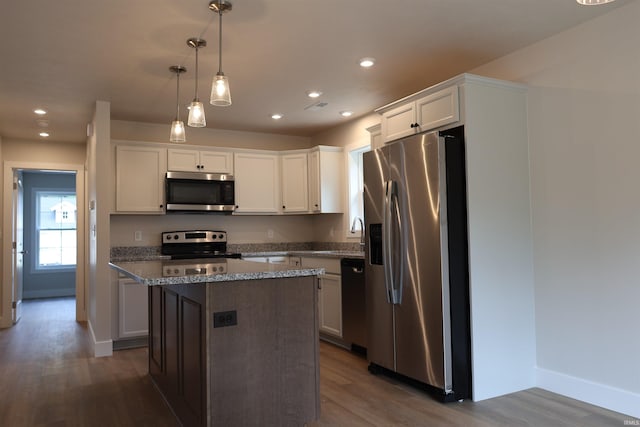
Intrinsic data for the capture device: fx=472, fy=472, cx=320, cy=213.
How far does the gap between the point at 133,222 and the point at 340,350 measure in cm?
274

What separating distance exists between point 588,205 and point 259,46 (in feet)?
8.09

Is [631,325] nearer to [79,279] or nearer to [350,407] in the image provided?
[350,407]

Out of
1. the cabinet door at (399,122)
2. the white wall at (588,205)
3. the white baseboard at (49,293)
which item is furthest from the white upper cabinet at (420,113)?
the white baseboard at (49,293)

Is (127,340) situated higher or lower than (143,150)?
lower

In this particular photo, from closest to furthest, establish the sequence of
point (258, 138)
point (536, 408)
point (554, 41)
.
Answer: point (536, 408) → point (554, 41) → point (258, 138)

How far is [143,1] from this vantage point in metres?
2.69

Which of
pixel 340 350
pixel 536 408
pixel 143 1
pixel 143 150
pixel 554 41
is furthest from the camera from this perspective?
pixel 143 150

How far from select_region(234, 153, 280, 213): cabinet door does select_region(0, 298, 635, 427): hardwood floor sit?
203 centimetres

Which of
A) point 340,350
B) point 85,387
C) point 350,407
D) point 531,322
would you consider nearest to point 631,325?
point 531,322

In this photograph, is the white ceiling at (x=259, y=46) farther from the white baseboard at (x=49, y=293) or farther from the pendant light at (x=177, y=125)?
the white baseboard at (x=49, y=293)

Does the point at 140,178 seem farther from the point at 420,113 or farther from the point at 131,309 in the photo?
the point at 420,113

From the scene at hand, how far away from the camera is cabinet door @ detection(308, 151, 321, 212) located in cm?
559

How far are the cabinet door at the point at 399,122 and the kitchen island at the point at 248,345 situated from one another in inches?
63.2

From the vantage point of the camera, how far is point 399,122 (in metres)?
3.74
